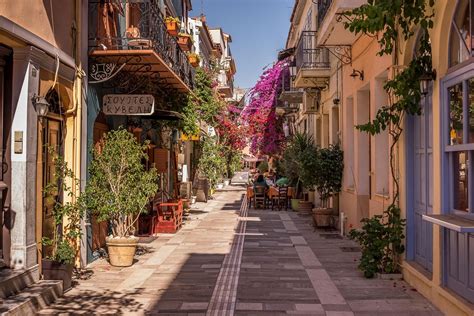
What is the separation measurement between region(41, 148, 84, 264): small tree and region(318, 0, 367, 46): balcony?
239 inches

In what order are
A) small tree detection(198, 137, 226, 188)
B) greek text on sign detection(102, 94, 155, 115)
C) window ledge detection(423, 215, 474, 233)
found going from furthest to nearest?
small tree detection(198, 137, 226, 188) < greek text on sign detection(102, 94, 155, 115) < window ledge detection(423, 215, 474, 233)

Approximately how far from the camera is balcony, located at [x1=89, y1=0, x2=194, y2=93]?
33.4ft

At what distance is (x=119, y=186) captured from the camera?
402 inches

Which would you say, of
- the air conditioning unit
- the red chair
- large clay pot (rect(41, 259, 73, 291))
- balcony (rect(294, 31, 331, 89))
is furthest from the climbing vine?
the air conditioning unit

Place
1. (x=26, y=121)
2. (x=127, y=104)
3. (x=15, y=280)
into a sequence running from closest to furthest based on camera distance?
(x=15, y=280) → (x=26, y=121) → (x=127, y=104)

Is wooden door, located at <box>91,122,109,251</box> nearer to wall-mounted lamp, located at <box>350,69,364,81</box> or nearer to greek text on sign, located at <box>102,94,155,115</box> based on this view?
greek text on sign, located at <box>102,94,155,115</box>

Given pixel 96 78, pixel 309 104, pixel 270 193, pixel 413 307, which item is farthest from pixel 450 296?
pixel 270 193

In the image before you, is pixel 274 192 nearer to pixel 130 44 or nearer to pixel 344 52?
pixel 344 52

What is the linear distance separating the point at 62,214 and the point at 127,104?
10.6 feet

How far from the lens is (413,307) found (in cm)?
711

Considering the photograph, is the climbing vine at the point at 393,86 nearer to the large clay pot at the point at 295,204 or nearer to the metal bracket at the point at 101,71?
the metal bracket at the point at 101,71

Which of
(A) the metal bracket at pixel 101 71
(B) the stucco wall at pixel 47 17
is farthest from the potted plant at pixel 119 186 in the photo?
(B) the stucco wall at pixel 47 17

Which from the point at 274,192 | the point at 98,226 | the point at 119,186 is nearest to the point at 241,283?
the point at 119,186

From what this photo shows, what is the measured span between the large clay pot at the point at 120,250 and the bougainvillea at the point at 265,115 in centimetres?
2155
